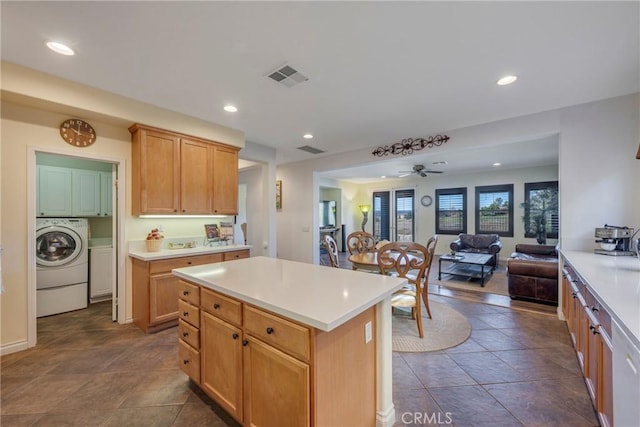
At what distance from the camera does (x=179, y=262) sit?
320 cm

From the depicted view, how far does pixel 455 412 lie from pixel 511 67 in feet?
9.38

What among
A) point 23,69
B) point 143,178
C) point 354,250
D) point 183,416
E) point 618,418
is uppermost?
point 23,69

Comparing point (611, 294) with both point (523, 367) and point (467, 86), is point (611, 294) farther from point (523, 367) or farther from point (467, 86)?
point (467, 86)

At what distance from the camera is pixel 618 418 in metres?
1.26

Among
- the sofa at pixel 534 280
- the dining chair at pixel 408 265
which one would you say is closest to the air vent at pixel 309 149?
the dining chair at pixel 408 265

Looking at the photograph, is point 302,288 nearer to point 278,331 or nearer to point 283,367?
point 278,331

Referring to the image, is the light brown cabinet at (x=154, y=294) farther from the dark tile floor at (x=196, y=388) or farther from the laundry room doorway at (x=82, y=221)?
the laundry room doorway at (x=82, y=221)

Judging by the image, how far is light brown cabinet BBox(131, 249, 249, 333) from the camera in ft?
9.69

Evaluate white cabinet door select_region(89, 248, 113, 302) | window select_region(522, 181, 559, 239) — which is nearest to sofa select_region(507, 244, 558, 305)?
window select_region(522, 181, 559, 239)

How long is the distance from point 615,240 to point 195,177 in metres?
5.07

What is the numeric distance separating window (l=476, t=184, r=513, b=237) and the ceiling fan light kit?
4653 mm

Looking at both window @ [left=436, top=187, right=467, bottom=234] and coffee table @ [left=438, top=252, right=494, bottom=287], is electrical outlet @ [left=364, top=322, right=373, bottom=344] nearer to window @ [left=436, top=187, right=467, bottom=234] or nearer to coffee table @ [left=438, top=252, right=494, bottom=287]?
coffee table @ [left=438, top=252, right=494, bottom=287]

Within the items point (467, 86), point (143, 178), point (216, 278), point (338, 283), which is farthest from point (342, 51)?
point (143, 178)

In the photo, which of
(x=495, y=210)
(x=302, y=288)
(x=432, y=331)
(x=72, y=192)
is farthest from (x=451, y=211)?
(x=72, y=192)
